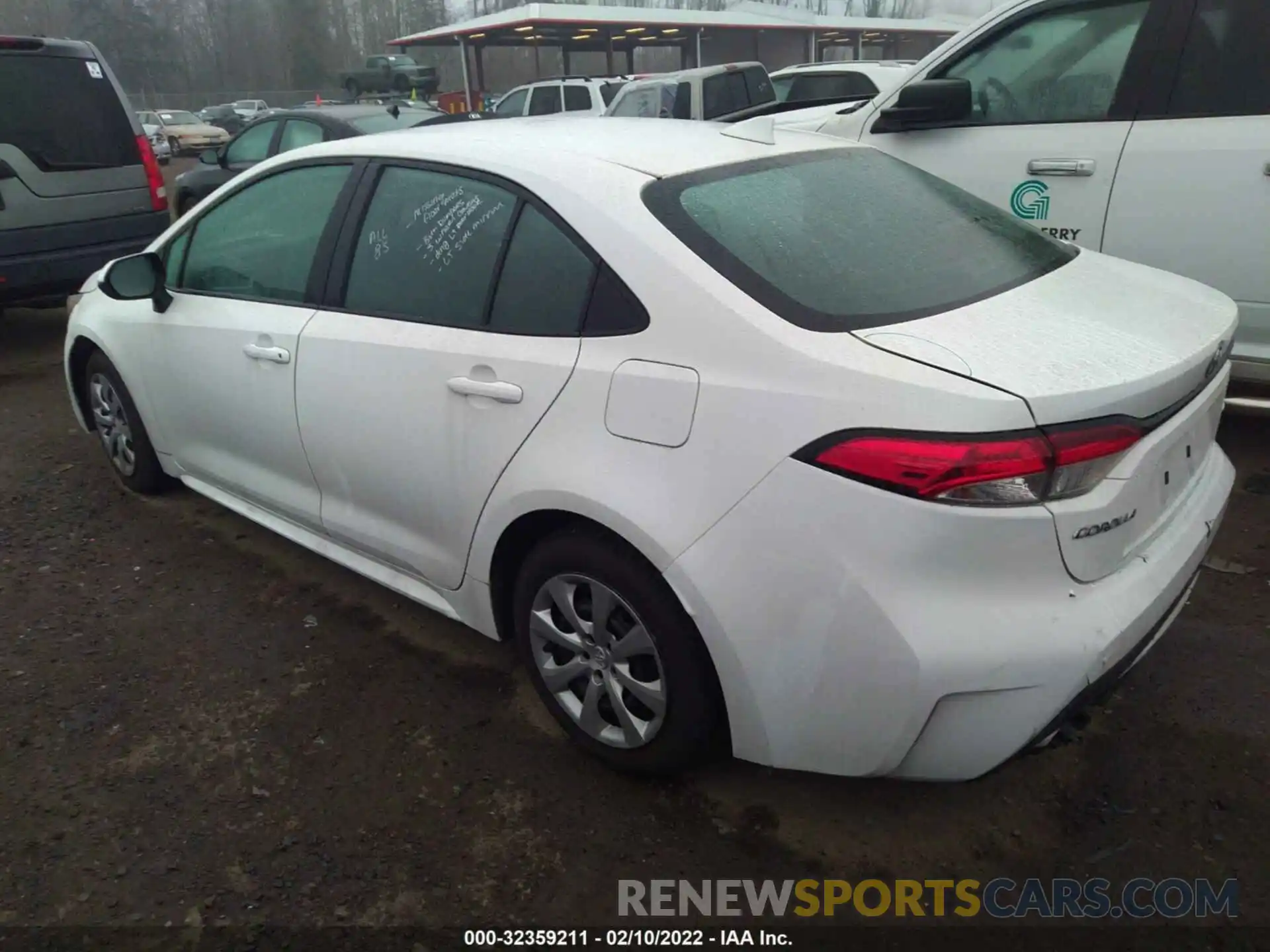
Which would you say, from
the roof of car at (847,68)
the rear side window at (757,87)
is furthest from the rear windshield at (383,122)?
the roof of car at (847,68)

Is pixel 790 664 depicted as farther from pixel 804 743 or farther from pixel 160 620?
pixel 160 620

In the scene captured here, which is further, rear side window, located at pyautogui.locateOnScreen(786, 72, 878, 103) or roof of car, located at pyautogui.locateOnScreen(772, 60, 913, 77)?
roof of car, located at pyautogui.locateOnScreen(772, 60, 913, 77)

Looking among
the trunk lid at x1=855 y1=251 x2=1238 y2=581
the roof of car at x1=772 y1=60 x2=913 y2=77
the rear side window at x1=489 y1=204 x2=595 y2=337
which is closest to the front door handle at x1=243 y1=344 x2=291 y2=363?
the rear side window at x1=489 y1=204 x2=595 y2=337

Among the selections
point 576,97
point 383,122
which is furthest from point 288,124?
point 576,97

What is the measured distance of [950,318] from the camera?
216cm

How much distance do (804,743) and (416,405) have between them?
1.39 meters

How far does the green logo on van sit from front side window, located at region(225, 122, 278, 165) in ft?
24.4

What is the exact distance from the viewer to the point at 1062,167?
161 inches

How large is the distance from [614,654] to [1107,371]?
4.19 ft

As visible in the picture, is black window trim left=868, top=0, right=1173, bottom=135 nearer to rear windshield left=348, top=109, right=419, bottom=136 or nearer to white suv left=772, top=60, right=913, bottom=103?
rear windshield left=348, top=109, right=419, bottom=136

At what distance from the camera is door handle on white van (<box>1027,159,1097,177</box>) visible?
4023mm

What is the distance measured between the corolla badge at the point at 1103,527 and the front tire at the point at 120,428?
3716 mm

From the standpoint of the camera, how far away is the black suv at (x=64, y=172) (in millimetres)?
6164

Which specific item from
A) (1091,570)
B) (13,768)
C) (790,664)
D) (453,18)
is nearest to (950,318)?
(1091,570)
